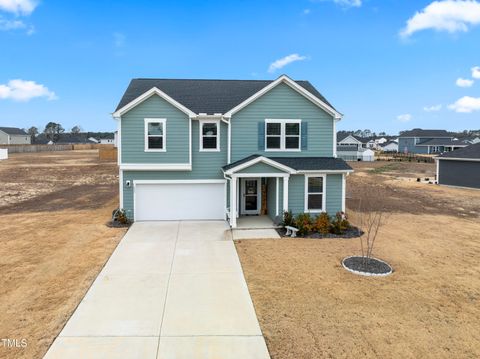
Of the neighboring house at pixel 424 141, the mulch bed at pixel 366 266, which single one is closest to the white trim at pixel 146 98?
the mulch bed at pixel 366 266

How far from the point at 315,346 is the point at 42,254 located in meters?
9.23

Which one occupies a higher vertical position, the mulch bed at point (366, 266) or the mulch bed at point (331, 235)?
the mulch bed at point (331, 235)

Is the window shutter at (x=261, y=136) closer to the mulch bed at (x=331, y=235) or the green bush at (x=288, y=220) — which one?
the green bush at (x=288, y=220)

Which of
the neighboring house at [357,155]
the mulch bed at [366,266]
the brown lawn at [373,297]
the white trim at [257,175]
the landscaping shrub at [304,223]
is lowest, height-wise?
the brown lawn at [373,297]

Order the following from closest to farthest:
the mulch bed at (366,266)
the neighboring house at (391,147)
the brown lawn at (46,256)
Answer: the brown lawn at (46,256)
the mulch bed at (366,266)
the neighboring house at (391,147)

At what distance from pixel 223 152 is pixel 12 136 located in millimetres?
113166

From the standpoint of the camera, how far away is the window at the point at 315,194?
1606 centimetres

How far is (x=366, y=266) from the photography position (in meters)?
10.4

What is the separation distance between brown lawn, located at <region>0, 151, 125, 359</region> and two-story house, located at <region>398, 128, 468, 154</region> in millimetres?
81044

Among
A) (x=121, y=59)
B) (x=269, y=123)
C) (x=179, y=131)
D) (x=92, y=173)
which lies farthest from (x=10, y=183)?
(x=269, y=123)

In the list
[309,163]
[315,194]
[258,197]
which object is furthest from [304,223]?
[258,197]

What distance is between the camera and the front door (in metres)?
17.8

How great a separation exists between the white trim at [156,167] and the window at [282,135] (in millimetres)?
3918

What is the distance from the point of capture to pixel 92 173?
1495 inches
